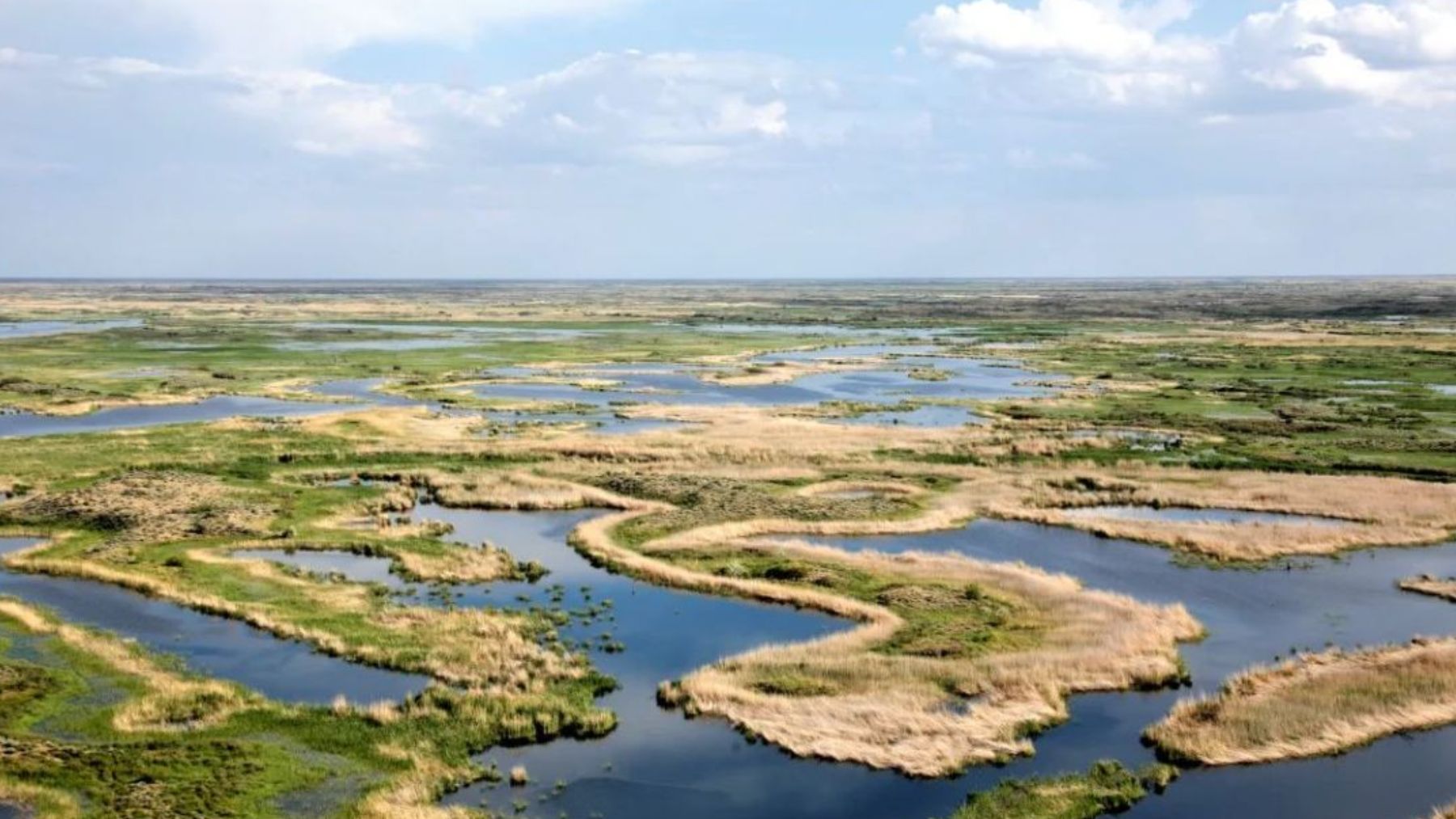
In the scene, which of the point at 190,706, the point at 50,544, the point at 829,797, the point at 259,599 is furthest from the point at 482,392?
the point at 829,797

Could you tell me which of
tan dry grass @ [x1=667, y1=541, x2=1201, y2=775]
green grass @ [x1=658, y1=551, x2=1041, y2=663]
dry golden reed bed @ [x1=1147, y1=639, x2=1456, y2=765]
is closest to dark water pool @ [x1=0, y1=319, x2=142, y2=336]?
green grass @ [x1=658, y1=551, x2=1041, y2=663]

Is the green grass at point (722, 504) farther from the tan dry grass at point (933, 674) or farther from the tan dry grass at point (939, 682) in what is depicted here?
the tan dry grass at point (939, 682)

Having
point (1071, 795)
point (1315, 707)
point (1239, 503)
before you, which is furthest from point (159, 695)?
point (1239, 503)

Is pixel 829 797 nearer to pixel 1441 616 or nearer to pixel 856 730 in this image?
pixel 856 730

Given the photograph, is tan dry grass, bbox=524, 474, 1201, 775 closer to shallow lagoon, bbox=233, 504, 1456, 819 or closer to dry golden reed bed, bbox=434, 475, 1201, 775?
dry golden reed bed, bbox=434, 475, 1201, 775

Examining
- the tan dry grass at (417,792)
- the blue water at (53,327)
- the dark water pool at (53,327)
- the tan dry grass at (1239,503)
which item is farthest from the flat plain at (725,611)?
the dark water pool at (53,327)

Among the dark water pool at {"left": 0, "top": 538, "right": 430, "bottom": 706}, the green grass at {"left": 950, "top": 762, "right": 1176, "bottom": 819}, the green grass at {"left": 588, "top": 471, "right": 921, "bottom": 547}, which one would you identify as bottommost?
the green grass at {"left": 950, "top": 762, "right": 1176, "bottom": 819}
